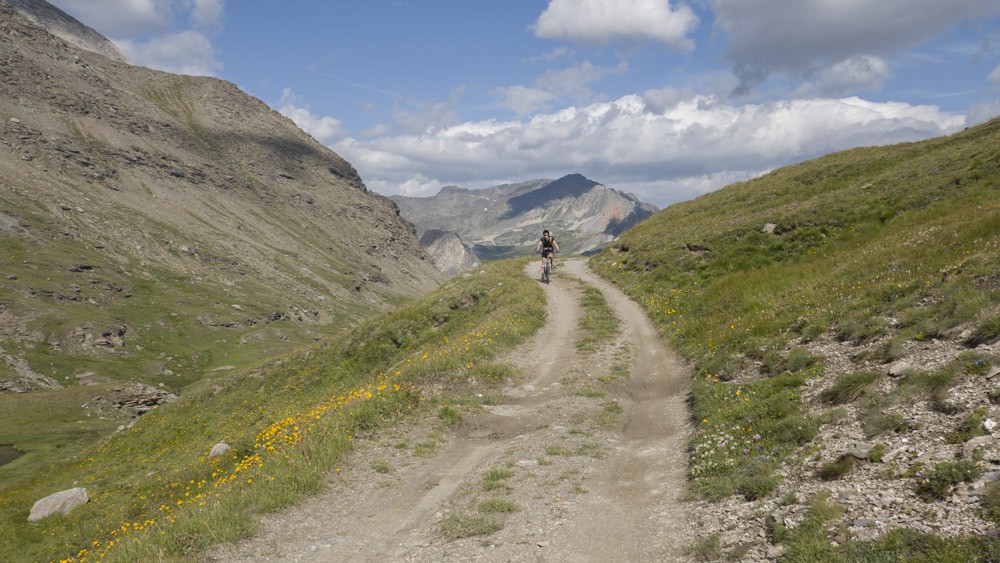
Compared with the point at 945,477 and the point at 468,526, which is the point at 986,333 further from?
the point at 468,526

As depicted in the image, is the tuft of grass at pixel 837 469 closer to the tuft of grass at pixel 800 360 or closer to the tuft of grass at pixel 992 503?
the tuft of grass at pixel 992 503

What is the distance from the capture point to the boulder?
33772mm

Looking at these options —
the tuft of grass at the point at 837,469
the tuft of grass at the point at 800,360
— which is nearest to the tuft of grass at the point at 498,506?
the tuft of grass at the point at 837,469

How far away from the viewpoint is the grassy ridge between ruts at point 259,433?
12.0 meters

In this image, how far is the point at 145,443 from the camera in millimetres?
40031

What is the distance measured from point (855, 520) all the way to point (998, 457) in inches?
91.3

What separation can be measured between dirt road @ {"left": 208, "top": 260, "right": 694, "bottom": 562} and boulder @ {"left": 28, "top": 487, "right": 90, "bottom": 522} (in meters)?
32.6

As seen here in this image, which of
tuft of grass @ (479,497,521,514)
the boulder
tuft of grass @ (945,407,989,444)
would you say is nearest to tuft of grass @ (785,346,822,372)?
tuft of grass @ (945,407,989,444)

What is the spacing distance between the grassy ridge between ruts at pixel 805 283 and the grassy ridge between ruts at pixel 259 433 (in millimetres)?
8742

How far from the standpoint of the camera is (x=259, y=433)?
2069 cm

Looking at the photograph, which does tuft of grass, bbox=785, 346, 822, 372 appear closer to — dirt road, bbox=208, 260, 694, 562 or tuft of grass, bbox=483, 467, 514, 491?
dirt road, bbox=208, 260, 694, 562

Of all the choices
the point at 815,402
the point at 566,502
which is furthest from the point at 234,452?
the point at 815,402

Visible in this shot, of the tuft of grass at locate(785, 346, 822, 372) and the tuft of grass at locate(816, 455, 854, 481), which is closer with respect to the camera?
the tuft of grass at locate(816, 455, 854, 481)

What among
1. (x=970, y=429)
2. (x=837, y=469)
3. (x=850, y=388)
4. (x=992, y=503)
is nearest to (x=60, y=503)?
(x=837, y=469)
